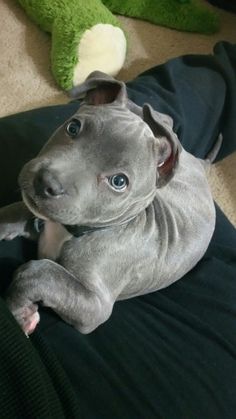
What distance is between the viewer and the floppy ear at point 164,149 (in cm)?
120

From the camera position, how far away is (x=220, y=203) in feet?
6.77

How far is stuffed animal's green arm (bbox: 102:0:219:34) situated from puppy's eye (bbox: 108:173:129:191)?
148 cm

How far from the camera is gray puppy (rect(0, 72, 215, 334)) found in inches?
42.0

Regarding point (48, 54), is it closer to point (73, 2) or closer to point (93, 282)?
point (73, 2)

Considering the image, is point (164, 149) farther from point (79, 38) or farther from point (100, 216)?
point (79, 38)

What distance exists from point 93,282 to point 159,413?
32cm

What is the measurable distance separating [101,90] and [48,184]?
376mm

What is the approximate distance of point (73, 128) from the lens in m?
1.13

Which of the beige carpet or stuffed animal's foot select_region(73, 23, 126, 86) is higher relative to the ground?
stuffed animal's foot select_region(73, 23, 126, 86)

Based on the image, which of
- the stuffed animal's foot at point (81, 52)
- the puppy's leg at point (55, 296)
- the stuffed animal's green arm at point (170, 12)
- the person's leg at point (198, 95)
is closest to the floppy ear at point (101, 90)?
the puppy's leg at point (55, 296)

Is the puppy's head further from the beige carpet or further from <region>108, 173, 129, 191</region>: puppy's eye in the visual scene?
the beige carpet

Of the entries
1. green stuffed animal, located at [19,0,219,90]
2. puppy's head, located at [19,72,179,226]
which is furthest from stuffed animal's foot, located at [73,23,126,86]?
puppy's head, located at [19,72,179,226]

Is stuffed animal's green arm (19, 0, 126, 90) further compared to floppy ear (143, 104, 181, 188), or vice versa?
stuffed animal's green arm (19, 0, 126, 90)

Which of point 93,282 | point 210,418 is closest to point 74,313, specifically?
point 93,282
